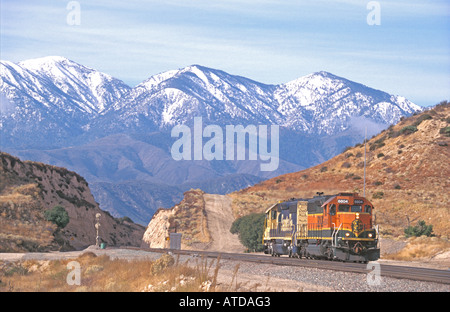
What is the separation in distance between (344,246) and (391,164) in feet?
285

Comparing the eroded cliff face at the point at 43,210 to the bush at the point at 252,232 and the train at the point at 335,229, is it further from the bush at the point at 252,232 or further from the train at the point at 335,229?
the train at the point at 335,229

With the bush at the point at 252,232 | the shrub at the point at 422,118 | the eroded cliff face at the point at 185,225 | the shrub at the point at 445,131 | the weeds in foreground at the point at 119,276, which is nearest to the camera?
the weeds in foreground at the point at 119,276

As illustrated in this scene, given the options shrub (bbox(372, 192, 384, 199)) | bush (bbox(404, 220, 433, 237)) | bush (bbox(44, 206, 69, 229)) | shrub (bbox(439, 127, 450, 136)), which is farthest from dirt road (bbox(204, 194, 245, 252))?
shrub (bbox(439, 127, 450, 136))

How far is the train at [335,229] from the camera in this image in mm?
43469

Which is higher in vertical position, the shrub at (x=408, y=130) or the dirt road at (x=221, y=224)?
the shrub at (x=408, y=130)

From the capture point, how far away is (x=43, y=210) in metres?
102

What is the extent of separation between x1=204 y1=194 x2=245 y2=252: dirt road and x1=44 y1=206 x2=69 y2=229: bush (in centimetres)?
2192

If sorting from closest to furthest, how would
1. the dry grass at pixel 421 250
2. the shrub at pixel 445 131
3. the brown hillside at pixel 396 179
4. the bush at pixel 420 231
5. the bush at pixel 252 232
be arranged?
1. the dry grass at pixel 421 250
2. the bush at pixel 420 231
3. the bush at pixel 252 232
4. the brown hillside at pixel 396 179
5. the shrub at pixel 445 131

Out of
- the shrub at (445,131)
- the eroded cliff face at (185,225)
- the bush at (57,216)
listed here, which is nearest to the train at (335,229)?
the eroded cliff face at (185,225)

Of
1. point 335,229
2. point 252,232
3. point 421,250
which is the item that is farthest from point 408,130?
point 335,229

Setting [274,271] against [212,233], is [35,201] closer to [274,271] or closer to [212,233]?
[212,233]

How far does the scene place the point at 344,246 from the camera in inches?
1706

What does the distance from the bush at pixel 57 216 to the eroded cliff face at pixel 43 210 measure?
0.86 meters
